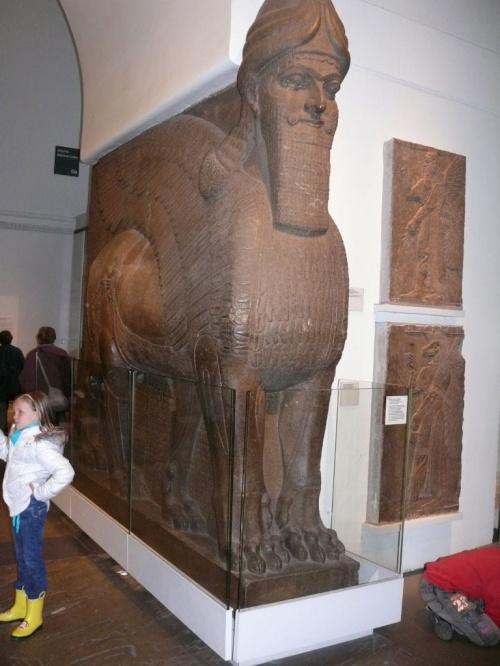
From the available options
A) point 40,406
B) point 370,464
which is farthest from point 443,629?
point 40,406

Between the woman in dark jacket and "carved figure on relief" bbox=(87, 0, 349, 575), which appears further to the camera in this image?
the woman in dark jacket

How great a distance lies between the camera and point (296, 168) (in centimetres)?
273

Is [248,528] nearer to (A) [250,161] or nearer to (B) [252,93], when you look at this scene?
(A) [250,161]

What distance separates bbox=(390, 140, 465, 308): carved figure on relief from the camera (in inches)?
141

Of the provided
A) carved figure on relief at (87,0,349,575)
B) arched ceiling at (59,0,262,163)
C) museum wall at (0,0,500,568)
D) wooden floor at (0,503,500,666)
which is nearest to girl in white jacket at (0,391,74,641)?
wooden floor at (0,503,500,666)

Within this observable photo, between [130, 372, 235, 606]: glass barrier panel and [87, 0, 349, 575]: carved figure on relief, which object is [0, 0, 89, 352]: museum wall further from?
[87, 0, 349, 575]: carved figure on relief

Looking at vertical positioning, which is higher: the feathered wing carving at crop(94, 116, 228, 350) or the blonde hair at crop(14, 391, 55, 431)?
the feathered wing carving at crop(94, 116, 228, 350)

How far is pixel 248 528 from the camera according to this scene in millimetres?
2639

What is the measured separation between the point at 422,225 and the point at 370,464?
1416 mm

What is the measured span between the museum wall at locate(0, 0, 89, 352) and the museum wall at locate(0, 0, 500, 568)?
2.62 m

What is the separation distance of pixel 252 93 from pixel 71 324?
16.2 feet

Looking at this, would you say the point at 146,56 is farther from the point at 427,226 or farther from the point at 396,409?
the point at 396,409

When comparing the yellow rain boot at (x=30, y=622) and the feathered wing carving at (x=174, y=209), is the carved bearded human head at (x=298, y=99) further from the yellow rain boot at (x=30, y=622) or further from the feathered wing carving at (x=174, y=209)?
the yellow rain boot at (x=30, y=622)

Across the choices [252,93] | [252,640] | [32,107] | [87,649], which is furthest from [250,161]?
[32,107]
